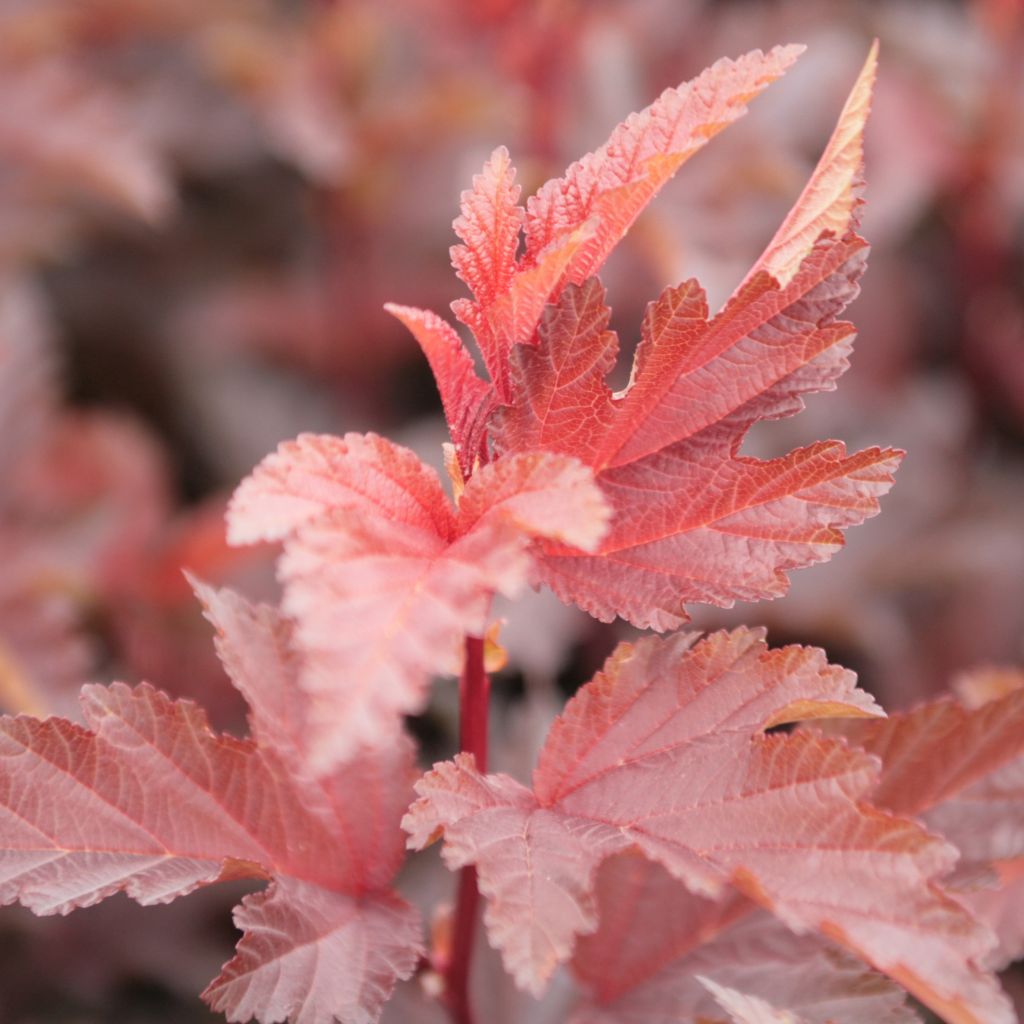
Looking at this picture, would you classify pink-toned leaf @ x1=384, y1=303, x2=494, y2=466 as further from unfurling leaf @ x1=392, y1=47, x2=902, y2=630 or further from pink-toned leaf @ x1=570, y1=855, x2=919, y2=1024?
pink-toned leaf @ x1=570, y1=855, x2=919, y2=1024

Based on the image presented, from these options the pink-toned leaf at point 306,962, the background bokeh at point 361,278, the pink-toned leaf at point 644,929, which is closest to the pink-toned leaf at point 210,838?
the pink-toned leaf at point 306,962

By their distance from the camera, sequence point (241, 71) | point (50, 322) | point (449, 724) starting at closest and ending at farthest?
point (449, 724) → point (241, 71) → point (50, 322)

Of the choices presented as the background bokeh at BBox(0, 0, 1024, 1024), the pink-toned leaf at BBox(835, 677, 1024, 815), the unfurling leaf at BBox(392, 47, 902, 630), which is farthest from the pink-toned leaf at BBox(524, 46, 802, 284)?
the background bokeh at BBox(0, 0, 1024, 1024)

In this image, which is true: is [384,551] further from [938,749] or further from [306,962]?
[938,749]

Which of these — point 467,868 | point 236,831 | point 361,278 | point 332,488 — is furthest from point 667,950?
point 361,278

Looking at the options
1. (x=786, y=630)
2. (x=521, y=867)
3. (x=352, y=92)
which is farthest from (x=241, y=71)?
(x=521, y=867)

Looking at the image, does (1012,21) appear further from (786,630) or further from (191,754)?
(191,754)
